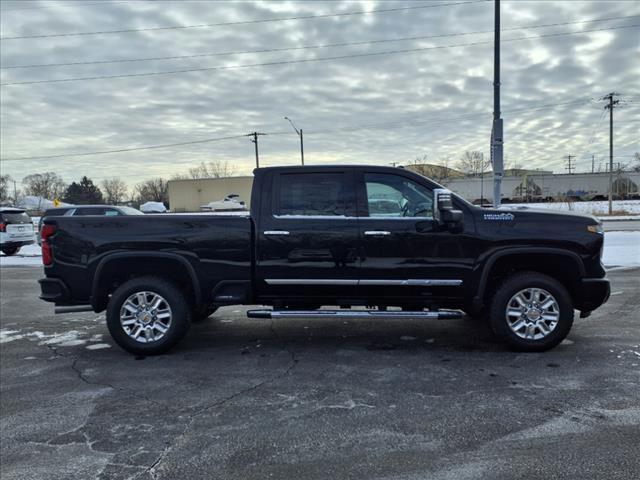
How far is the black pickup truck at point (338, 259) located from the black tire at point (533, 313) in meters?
0.01

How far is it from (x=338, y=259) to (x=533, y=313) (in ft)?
7.00

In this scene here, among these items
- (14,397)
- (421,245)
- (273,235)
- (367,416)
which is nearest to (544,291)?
(421,245)

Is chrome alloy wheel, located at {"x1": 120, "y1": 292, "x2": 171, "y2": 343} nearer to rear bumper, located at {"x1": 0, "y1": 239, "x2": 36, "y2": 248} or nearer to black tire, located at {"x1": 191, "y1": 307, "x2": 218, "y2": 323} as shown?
black tire, located at {"x1": 191, "y1": 307, "x2": 218, "y2": 323}

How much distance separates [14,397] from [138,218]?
6.78 ft

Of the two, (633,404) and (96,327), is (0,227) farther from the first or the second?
(633,404)

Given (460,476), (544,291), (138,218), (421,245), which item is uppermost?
(138,218)

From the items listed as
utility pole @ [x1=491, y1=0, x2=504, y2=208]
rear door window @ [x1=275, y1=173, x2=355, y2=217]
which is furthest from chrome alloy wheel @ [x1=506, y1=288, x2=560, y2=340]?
utility pole @ [x1=491, y1=0, x2=504, y2=208]

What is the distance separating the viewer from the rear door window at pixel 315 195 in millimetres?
5324

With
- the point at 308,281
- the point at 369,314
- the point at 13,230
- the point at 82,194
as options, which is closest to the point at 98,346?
the point at 308,281

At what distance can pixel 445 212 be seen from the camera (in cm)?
497

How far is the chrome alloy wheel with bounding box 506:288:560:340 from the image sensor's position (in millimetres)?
5094

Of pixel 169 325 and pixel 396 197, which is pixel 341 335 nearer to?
pixel 396 197

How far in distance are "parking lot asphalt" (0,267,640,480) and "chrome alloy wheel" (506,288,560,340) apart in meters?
0.27

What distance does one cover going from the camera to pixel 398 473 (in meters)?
2.92
